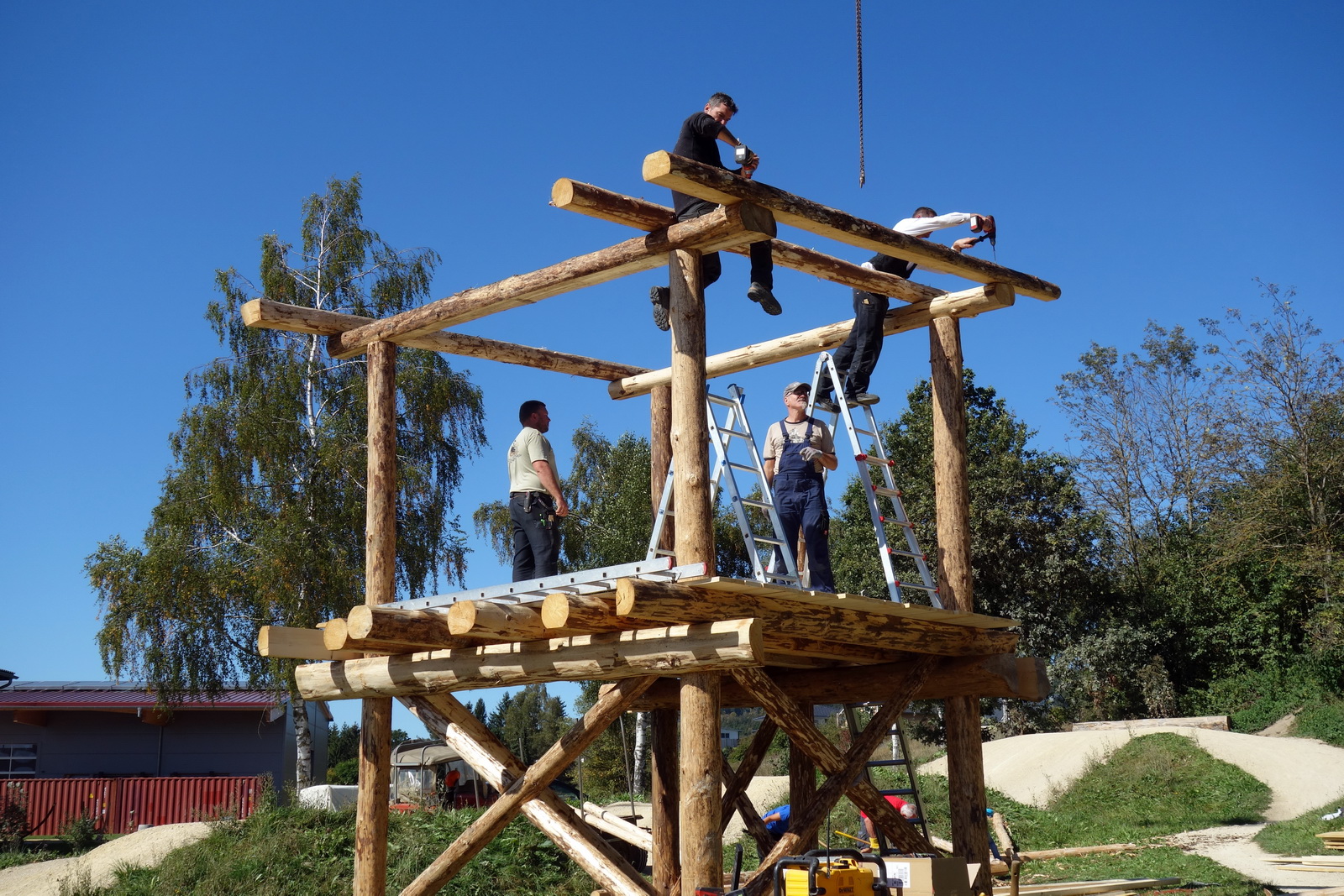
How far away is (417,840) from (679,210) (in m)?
10.3

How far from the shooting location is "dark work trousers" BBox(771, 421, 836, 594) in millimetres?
9109

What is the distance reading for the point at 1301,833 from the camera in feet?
55.4

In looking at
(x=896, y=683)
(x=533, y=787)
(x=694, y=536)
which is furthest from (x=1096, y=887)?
(x=694, y=536)

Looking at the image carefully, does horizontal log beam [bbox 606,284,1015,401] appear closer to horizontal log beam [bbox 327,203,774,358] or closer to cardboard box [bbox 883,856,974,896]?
horizontal log beam [bbox 327,203,774,358]

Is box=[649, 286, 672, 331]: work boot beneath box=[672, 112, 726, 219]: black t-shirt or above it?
beneath

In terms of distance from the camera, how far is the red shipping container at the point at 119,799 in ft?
84.3

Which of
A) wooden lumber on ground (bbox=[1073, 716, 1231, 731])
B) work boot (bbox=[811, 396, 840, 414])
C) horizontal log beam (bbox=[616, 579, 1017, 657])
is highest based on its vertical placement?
work boot (bbox=[811, 396, 840, 414])

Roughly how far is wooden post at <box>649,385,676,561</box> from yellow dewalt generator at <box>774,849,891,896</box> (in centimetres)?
436

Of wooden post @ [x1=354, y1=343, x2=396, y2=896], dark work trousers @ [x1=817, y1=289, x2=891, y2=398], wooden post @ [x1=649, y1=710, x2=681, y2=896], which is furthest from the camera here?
wooden post @ [x1=649, y1=710, x2=681, y2=896]

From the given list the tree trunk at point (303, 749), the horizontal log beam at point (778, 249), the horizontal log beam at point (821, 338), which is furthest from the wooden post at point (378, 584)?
the tree trunk at point (303, 749)

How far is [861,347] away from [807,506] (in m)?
1.80

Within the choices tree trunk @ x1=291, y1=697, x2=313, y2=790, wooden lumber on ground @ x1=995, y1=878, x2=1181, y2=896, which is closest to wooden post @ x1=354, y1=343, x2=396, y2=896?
wooden lumber on ground @ x1=995, y1=878, x2=1181, y2=896

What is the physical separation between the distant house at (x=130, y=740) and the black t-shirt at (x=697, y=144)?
86.7 feet

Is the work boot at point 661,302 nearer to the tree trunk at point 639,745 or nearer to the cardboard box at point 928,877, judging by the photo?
the cardboard box at point 928,877
